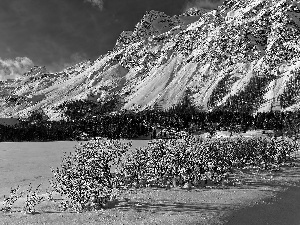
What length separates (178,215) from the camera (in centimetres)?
2392

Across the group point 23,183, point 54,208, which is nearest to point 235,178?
point 54,208

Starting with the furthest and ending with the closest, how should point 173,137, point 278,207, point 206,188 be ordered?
point 173,137 < point 206,188 < point 278,207

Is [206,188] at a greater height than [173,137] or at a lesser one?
lesser

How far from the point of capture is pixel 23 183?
49.2 meters

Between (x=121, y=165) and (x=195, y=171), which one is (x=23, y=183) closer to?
(x=121, y=165)

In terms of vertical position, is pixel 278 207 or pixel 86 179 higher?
pixel 86 179

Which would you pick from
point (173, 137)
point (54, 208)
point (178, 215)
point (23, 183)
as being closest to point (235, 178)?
point (173, 137)

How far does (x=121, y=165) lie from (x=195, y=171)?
31.0ft

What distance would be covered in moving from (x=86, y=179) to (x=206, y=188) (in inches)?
538

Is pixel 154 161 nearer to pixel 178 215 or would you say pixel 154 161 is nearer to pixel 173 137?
pixel 173 137

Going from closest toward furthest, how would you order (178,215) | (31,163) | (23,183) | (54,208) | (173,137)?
Result: 1. (178,215)
2. (54,208)
3. (173,137)
4. (23,183)
5. (31,163)

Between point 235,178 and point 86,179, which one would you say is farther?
point 235,178

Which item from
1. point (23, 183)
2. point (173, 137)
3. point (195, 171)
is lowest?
point (23, 183)

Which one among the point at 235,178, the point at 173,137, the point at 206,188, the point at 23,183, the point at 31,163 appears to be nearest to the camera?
the point at 206,188
